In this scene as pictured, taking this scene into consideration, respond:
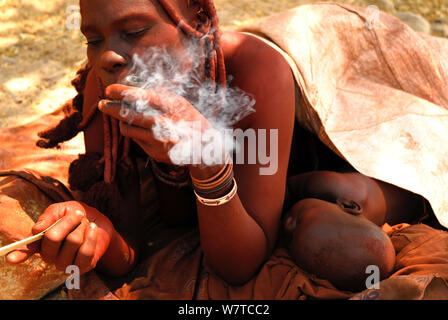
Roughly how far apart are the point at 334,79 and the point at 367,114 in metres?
0.32

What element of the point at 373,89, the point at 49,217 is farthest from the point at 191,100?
the point at 373,89

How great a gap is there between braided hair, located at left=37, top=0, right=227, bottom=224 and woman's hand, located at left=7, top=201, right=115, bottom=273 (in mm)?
324

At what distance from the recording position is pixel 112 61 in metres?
1.69

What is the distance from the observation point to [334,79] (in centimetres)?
293

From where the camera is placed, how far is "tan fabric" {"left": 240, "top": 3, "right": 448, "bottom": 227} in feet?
8.48

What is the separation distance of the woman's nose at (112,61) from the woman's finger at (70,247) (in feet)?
2.17

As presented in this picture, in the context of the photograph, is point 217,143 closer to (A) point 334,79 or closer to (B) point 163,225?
(B) point 163,225

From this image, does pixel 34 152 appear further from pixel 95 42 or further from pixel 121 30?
pixel 121 30

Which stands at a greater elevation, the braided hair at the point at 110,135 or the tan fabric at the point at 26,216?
the braided hair at the point at 110,135

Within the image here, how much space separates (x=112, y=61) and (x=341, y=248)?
1340 millimetres

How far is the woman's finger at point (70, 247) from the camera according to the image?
1.75 meters

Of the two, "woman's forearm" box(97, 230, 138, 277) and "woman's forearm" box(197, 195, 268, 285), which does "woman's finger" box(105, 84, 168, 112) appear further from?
"woman's forearm" box(97, 230, 138, 277)

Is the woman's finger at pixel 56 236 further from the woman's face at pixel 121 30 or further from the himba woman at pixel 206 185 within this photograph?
the woman's face at pixel 121 30

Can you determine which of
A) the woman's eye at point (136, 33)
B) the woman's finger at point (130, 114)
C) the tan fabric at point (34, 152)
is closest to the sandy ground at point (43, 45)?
the tan fabric at point (34, 152)
